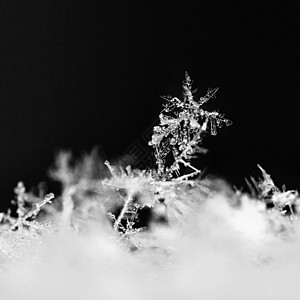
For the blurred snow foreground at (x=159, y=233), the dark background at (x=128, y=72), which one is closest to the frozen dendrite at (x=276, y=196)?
the blurred snow foreground at (x=159, y=233)

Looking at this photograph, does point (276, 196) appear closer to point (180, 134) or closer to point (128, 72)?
point (180, 134)

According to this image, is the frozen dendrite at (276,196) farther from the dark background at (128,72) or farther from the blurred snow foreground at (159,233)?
the dark background at (128,72)

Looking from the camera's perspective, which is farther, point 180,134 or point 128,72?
point 128,72

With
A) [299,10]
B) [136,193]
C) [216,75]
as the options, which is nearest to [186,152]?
[136,193]

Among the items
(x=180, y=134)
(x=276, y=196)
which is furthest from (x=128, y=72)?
(x=276, y=196)

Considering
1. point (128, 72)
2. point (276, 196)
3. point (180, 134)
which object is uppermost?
A: point (128, 72)

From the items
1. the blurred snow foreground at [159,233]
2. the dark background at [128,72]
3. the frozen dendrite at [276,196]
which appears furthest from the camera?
the dark background at [128,72]
